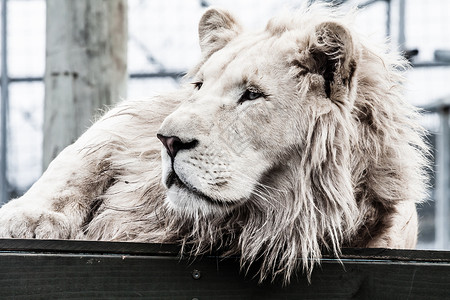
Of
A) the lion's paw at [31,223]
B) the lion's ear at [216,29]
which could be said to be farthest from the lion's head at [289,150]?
the lion's paw at [31,223]

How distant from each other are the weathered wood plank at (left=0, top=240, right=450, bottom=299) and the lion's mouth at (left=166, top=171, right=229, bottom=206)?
0.18m

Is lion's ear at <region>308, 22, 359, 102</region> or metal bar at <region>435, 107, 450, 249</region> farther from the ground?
lion's ear at <region>308, 22, 359, 102</region>

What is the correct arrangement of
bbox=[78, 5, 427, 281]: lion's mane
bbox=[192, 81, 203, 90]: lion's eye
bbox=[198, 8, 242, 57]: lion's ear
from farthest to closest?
bbox=[198, 8, 242, 57]: lion's ear → bbox=[192, 81, 203, 90]: lion's eye → bbox=[78, 5, 427, 281]: lion's mane

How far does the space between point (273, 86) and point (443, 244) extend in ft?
10.0

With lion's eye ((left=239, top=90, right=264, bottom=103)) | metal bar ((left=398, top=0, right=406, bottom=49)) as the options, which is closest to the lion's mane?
lion's eye ((left=239, top=90, right=264, bottom=103))

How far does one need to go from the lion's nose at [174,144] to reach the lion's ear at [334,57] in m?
0.52

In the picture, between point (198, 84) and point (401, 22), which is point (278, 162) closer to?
point (198, 84)

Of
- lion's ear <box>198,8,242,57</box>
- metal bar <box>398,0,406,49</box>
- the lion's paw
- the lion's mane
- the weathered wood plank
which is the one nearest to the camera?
the weathered wood plank

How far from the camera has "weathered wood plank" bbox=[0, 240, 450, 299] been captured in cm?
202

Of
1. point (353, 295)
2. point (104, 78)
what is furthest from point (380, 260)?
point (104, 78)

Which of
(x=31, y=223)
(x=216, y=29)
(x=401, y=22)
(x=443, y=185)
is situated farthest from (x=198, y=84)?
(x=443, y=185)

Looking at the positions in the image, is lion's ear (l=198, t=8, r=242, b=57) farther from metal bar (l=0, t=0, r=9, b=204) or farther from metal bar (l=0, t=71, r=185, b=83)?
metal bar (l=0, t=0, r=9, b=204)

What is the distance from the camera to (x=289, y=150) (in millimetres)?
2385

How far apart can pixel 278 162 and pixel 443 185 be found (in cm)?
311
